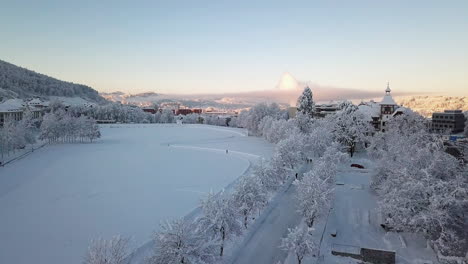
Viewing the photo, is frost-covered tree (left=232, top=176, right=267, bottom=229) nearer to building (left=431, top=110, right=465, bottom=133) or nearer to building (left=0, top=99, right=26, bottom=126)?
building (left=431, top=110, right=465, bottom=133)

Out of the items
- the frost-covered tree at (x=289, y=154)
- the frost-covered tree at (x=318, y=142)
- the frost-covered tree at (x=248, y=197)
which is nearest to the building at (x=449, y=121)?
the frost-covered tree at (x=318, y=142)

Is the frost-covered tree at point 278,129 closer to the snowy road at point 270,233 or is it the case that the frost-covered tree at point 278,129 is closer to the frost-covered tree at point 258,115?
the frost-covered tree at point 258,115

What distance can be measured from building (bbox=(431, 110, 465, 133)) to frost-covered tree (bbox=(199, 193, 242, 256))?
62.3 meters

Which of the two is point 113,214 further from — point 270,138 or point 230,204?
point 270,138

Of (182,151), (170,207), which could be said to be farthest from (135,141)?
(170,207)

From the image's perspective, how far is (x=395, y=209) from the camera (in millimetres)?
20312

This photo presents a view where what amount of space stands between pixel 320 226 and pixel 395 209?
17.8 feet

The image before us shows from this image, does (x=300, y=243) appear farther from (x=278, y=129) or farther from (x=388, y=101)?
(x=388, y=101)

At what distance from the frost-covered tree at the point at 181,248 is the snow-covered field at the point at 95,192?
6.07 metres

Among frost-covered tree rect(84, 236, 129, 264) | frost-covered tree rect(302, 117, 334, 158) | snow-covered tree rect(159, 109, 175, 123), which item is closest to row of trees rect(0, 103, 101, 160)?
frost-covered tree rect(302, 117, 334, 158)

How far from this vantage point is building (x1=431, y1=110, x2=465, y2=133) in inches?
2568

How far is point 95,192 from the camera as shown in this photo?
31578mm

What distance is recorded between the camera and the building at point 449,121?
214 feet

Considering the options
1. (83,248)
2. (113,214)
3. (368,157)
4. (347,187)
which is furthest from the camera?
(368,157)
